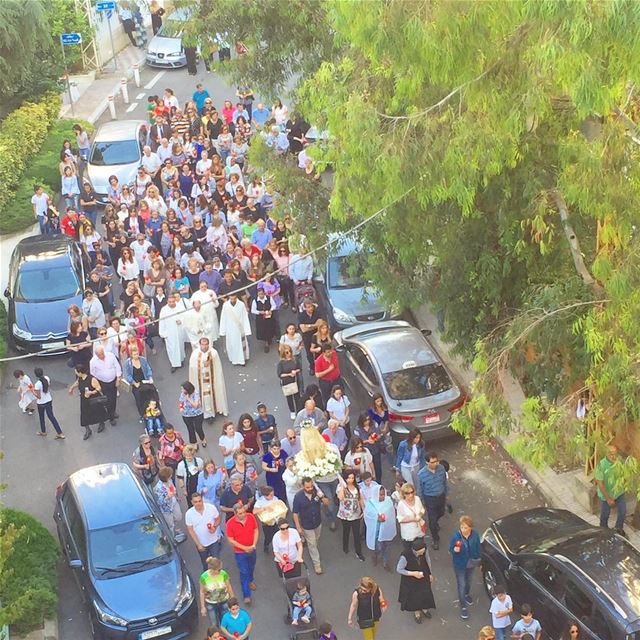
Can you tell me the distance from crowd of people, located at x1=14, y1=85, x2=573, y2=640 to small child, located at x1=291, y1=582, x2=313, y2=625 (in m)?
0.03

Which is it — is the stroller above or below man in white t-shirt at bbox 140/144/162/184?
below

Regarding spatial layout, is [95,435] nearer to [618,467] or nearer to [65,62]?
[618,467]

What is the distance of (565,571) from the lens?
12133 millimetres

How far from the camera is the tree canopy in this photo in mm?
9586

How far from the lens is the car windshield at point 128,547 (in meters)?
13.3

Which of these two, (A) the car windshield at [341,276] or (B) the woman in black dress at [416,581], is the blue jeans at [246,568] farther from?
(A) the car windshield at [341,276]

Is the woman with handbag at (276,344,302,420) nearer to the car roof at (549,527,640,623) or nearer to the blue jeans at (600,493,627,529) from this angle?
the blue jeans at (600,493,627,529)

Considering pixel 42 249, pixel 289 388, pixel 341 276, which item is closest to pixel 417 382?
pixel 289 388

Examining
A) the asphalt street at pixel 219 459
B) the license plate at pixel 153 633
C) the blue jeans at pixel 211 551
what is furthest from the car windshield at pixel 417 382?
the license plate at pixel 153 633

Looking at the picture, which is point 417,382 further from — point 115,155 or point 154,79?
point 154,79

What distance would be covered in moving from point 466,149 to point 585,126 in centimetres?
236

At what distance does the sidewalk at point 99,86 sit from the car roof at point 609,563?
78.7ft

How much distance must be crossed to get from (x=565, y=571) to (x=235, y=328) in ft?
28.0

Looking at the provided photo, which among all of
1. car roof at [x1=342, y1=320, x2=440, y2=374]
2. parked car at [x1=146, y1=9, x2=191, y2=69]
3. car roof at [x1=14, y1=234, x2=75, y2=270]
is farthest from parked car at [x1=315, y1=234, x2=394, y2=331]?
parked car at [x1=146, y1=9, x2=191, y2=69]
